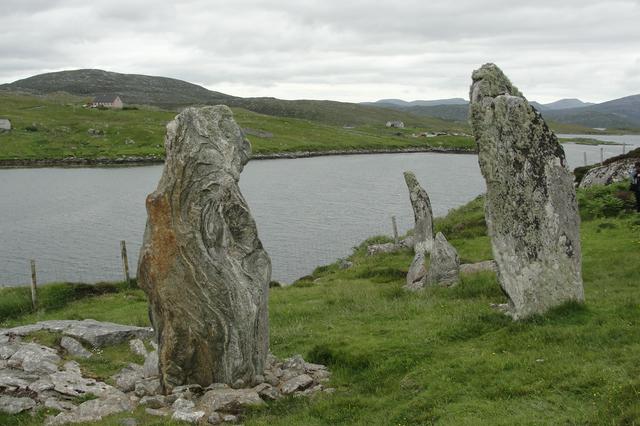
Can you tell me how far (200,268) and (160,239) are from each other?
1.22 meters

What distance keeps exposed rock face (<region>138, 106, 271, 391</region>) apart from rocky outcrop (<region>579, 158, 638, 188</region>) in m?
34.8

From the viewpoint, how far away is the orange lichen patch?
1553cm

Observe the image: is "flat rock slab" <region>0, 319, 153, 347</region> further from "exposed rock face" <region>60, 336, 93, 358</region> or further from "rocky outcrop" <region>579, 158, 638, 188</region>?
"rocky outcrop" <region>579, 158, 638, 188</region>

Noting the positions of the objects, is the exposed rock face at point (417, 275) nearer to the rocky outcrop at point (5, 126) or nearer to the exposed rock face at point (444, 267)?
the exposed rock face at point (444, 267)

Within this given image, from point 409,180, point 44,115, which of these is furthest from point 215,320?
point 44,115

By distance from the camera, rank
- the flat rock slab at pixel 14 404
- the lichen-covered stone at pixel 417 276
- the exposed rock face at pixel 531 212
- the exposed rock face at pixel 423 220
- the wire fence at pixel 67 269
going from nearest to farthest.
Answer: the flat rock slab at pixel 14 404 → the exposed rock face at pixel 531 212 → the lichen-covered stone at pixel 417 276 → the exposed rock face at pixel 423 220 → the wire fence at pixel 67 269

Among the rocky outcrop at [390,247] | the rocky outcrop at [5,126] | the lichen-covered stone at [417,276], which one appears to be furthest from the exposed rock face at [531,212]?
the rocky outcrop at [5,126]

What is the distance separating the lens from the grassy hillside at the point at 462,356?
12344 mm

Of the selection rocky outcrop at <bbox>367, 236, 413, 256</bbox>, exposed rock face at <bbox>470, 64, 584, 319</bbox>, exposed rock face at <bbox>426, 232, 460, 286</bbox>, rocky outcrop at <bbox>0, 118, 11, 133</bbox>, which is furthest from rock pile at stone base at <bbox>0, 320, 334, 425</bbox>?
rocky outcrop at <bbox>0, 118, 11, 133</bbox>

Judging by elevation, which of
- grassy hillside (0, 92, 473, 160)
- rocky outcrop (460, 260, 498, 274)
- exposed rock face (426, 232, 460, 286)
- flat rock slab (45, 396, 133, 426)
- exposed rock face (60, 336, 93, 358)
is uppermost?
grassy hillside (0, 92, 473, 160)

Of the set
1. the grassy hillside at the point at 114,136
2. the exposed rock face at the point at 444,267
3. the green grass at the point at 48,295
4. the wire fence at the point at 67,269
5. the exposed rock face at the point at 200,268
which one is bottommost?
the wire fence at the point at 67,269

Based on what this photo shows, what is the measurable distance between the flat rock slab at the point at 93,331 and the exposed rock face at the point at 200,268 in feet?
19.8

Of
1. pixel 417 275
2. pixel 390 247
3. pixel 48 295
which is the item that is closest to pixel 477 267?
pixel 417 275

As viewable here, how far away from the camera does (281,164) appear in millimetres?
132125
